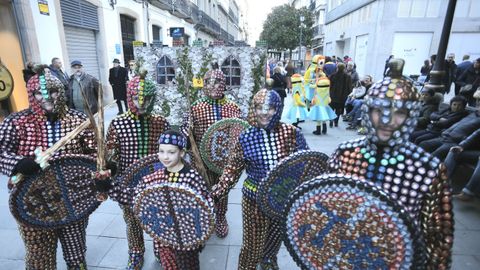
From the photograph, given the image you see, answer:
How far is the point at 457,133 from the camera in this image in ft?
14.1

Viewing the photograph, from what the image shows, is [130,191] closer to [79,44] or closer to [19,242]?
[19,242]

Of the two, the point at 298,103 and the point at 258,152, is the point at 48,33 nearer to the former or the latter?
the point at 298,103

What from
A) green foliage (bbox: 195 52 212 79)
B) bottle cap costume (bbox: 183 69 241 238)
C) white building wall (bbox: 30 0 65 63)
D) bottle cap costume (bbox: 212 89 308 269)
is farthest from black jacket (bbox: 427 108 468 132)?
white building wall (bbox: 30 0 65 63)

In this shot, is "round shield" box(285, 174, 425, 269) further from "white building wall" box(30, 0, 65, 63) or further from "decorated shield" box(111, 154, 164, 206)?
"white building wall" box(30, 0, 65, 63)

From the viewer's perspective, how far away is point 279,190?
6.60 feet

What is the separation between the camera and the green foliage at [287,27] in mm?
29234

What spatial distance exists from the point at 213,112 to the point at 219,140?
46 cm

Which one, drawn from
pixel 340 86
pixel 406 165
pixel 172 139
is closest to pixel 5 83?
pixel 172 139

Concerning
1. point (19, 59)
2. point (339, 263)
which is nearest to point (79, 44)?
point (19, 59)

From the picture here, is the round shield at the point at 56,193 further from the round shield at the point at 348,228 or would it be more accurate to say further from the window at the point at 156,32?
the window at the point at 156,32

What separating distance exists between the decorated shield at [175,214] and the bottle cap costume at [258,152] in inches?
11.1

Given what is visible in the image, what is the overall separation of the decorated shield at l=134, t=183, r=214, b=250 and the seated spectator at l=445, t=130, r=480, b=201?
3837 millimetres

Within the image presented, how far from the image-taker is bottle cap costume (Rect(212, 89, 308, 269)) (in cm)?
220

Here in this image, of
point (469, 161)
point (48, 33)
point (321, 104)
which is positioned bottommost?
point (469, 161)
